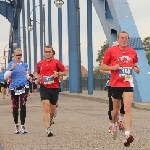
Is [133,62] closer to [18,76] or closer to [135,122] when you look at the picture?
[18,76]

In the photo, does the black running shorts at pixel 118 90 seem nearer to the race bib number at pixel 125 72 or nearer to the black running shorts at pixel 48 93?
the race bib number at pixel 125 72

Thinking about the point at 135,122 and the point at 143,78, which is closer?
the point at 135,122

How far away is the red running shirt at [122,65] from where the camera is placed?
26.4 ft

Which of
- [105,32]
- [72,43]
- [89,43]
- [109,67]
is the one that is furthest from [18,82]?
[72,43]

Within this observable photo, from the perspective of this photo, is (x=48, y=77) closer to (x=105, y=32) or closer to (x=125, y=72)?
(x=125, y=72)

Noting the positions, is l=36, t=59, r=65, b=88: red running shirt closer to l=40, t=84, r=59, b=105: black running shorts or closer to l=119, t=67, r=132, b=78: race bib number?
l=40, t=84, r=59, b=105: black running shorts

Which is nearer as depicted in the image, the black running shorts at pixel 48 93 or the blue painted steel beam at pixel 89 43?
the black running shorts at pixel 48 93

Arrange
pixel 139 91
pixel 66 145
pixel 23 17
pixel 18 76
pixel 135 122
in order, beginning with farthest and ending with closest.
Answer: pixel 23 17
pixel 139 91
pixel 135 122
pixel 18 76
pixel 66 145

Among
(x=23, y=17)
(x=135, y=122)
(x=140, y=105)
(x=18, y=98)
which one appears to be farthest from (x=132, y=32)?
(x=23, y=17)

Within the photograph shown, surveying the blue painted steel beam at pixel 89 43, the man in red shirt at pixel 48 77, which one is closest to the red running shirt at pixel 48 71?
the man in red shirt at pixel 48 77

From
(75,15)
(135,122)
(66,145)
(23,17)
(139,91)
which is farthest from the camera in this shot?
(23,17)

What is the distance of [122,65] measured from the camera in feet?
26.4

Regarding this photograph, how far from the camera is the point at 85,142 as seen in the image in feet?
27.3

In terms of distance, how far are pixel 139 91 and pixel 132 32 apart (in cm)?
210
